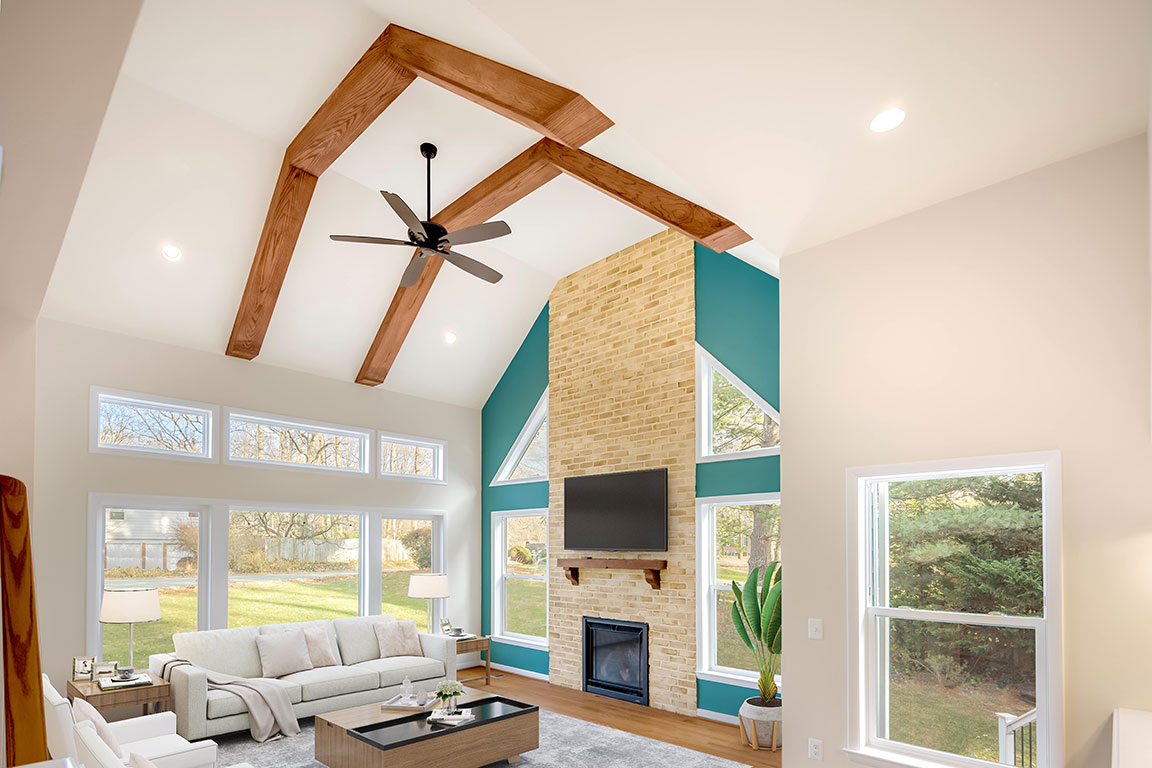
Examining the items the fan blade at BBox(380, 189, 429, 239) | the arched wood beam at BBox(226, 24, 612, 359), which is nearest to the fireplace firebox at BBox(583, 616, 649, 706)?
the fan blade at BBox(380, 189, 429, 239)

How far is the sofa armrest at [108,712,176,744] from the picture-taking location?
438 cm

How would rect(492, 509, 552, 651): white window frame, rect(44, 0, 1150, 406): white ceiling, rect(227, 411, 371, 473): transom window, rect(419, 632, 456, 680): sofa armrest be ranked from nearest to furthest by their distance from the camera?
rect(44, 0, 1150, 406): white ceiling < rect(227, 411, 371, 473): transom window < rect(419, 632, 456, 680): sofa armrest < rect(492, 509, 552, 651): white window frame

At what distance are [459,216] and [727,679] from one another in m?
4.38

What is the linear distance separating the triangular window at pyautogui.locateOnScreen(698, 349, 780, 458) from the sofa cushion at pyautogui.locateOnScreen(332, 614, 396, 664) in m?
3.46

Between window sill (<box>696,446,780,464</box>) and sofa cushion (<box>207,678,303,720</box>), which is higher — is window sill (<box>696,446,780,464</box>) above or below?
above

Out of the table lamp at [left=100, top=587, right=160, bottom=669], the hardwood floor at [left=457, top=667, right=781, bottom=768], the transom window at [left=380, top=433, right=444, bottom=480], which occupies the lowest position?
the hardwood floor at [left=457, top=667, right=781, bottom=768]

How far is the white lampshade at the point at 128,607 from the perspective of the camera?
5430 mm

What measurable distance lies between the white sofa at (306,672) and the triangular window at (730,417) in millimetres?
3147

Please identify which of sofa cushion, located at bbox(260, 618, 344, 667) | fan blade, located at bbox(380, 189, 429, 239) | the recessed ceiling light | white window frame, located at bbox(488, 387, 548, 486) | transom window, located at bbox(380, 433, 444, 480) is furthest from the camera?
white window frame, located at bbox(488, 387, 548, 486)

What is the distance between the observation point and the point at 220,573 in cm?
678

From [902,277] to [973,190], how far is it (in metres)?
0.49

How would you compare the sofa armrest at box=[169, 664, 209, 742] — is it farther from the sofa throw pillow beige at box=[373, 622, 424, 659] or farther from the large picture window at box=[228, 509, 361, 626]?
the sofa throw pillow beige at box=[373, 622, 424, 659]

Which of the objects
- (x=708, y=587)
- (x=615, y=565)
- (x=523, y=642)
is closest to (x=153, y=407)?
(x=615, y=565)

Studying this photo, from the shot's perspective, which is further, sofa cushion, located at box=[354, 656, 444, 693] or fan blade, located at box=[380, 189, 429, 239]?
sofa cushion, located at box=[354, 656, 444, 693]
